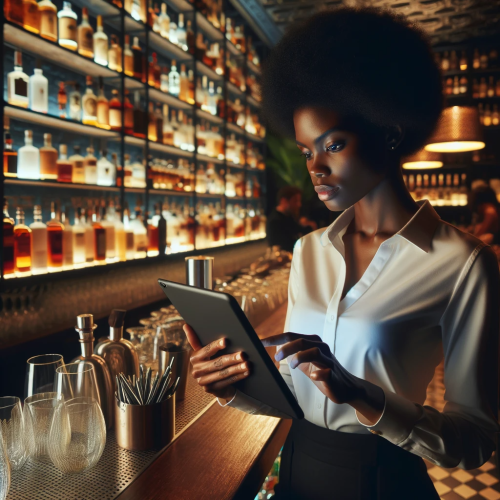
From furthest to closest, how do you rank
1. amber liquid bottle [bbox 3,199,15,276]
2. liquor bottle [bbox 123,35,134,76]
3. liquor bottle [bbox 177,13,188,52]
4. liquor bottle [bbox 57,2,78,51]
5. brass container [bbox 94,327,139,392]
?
liquor bottle [bbox 177,13,188,52] → liquor bottle [bbox 123,35,134,76] → liquor bottle [bbox 57,2,78,51] → amber liquid bottle [bbox 3,199,15,276] → brass container [bbox 94,327,139,392]

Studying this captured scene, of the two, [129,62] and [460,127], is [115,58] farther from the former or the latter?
[460,127]

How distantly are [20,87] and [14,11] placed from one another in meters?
0.31

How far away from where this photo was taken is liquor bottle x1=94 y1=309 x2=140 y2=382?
125 centimetres

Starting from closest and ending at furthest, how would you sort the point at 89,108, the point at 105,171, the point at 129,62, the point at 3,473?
the point at 3,473, the point at 89,108, the point at 105,171, the point at 129,62

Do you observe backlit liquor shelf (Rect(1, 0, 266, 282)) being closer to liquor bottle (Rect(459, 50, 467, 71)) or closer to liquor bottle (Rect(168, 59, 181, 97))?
liquor bottle (Rect(168, 59, 181, 97))

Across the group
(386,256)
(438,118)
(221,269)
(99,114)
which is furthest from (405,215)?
(221,269)

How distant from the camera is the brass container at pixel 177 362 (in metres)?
1.36

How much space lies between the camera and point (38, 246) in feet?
7.25

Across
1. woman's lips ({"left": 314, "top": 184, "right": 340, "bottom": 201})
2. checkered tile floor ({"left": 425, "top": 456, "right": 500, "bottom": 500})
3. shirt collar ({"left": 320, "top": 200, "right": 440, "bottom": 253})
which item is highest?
woman's lips ({"left": 314, "top": 184, "right": 340, "bottom": 201})

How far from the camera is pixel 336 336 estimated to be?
1.13 m

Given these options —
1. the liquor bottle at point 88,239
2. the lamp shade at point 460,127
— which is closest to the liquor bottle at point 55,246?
the liquor bottle at point 88,239

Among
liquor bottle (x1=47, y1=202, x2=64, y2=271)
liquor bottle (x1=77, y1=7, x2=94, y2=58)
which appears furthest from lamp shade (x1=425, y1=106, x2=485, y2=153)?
liquor bottle (x1=47, y1=202, x2=64, y2=271)

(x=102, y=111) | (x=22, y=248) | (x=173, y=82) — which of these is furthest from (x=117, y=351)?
(x=173, y=82)

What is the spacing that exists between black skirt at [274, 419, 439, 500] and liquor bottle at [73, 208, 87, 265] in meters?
1.70
